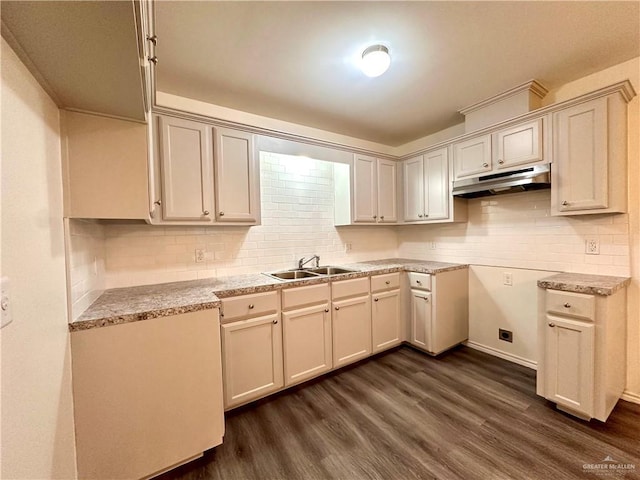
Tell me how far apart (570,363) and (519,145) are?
1.73 m

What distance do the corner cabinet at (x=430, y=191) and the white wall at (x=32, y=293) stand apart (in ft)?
10.2

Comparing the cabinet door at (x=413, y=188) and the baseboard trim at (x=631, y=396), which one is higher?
the cabinet door at (x=413, y=188)

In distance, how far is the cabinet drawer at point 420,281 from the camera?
2768mm

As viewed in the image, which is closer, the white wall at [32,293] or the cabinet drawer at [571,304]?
the white wall at [32,293]

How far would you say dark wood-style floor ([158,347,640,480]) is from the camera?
150cm

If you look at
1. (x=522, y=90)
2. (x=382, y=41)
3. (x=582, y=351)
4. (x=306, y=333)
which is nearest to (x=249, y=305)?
(x=306, y=333)

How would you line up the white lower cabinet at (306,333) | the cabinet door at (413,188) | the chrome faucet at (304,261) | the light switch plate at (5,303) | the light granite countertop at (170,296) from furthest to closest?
the cabinet door at (413,188) → the chrome faucet at (304,261) → the white lower cabinet at (306,333) → the light granite countertop at (170,296) → the light switch plate at (5,303)

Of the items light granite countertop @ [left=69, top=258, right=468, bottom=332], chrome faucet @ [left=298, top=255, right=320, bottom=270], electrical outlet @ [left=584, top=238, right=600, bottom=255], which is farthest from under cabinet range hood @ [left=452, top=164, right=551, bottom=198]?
chrome faucet @ [left=298, top=255, right=320, bottom=270]

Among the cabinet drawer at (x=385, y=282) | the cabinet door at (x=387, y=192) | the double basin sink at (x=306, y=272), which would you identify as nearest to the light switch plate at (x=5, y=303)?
the double basin sink at (x=306, y=272)

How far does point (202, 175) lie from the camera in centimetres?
214

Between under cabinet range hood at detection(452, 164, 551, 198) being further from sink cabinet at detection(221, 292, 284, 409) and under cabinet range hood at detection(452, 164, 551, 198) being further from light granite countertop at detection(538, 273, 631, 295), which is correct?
sink cabinet at detection(221, 292, 284, 409)

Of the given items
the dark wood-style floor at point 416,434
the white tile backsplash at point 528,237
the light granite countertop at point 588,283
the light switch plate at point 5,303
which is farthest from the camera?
the white tile backsplash at point 528,237

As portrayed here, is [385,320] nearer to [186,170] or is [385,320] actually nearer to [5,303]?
[186,170]

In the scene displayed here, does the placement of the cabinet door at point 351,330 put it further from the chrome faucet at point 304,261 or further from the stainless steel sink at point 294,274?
the chrome faucet at point 304,261
